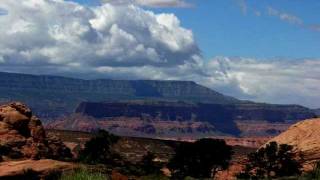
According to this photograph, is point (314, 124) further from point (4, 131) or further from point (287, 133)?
point (4, 131)

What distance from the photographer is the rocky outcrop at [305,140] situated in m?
116

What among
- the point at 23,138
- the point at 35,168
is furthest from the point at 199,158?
the point at 35,168

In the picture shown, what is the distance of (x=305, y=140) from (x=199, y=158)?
2607 cm

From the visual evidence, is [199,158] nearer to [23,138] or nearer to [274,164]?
[274,164]

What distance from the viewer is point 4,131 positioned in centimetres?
10356

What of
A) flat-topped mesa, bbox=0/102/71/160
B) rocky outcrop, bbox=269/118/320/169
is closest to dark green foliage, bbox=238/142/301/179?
rocky outcrop, bbox=269/118/320/169

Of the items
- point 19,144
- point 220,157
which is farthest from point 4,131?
point 220,157

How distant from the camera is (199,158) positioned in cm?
10888

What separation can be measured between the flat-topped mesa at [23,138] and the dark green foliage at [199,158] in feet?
65.1

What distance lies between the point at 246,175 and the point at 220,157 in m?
16.5

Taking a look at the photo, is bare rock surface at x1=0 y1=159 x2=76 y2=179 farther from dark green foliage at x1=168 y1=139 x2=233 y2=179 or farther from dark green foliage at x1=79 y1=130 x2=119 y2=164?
dark green foliage at x1=168 y1=139 x2=233 y2=179

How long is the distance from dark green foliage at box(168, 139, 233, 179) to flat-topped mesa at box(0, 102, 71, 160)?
65.1 feet

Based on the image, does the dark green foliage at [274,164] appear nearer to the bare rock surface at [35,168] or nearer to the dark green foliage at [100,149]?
the dark green foliage at [100,149]

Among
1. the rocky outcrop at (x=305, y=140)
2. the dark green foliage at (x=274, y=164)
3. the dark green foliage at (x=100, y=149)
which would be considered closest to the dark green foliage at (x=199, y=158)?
the dark green foliage at (x=274, y=164)
